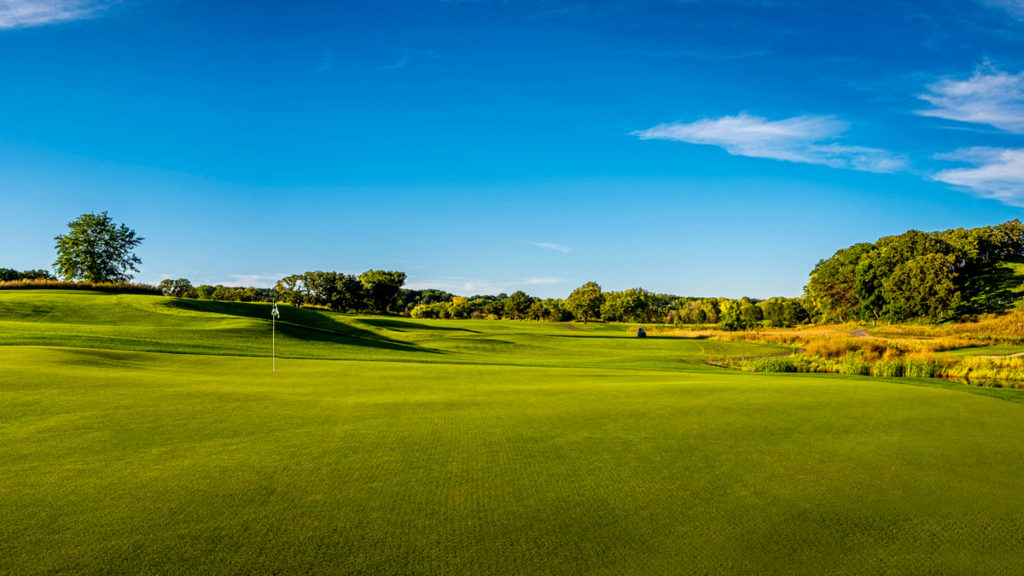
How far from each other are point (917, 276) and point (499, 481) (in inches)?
3439

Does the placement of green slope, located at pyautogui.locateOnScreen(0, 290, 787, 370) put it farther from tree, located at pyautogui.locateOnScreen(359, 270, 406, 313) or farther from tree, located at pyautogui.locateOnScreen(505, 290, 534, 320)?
tree, located at pyautogui.locateOnScreen(505, 290, 534, 320)

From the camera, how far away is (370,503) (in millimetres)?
5305

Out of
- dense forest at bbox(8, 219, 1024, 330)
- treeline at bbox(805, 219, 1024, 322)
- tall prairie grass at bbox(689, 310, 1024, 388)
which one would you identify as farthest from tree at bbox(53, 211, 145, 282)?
treeline at bbox(805, 219, 1024, 322)

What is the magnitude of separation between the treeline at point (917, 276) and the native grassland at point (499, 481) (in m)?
75.8

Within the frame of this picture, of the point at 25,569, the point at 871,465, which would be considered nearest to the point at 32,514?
the point at 25,569

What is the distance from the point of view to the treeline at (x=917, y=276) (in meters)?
Answer: 74.7

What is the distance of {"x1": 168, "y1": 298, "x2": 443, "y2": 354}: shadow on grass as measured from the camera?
38.0 m

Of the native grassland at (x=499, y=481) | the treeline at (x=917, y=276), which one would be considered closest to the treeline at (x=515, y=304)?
the treeline at (x=917, y=276)

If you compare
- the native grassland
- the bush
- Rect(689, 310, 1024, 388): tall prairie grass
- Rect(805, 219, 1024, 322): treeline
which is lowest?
the bush

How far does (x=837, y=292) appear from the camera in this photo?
9494 cm

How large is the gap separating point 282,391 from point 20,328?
24.3 m

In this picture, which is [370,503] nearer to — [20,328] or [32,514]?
[32,514]

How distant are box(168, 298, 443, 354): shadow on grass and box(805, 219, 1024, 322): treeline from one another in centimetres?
6952

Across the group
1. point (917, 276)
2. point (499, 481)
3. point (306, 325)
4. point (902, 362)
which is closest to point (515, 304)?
point (917, 276)
